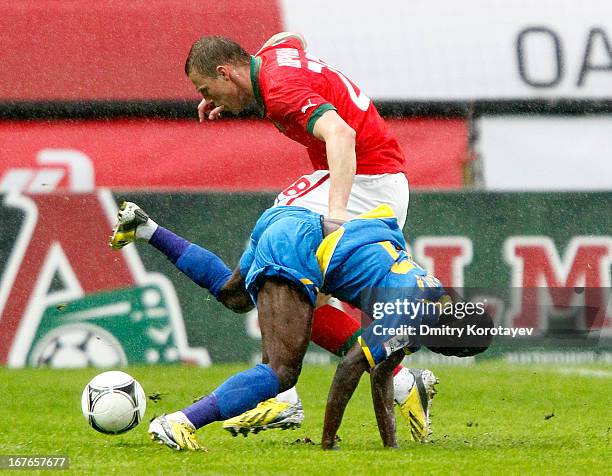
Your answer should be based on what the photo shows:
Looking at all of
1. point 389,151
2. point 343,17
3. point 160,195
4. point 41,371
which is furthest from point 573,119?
point 389,151

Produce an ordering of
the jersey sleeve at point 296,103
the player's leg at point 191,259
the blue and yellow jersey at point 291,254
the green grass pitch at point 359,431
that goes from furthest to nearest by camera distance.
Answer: the player's leg at point 191,259, the jersey sleeve at point 296,103, the blue and yellow jersey at point 291,254, the green grass pitch at point 359,431

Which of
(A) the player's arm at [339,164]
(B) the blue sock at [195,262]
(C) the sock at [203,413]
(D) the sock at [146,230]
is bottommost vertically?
(C) the sock at [203,413]

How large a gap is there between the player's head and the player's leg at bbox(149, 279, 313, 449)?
Answer: 1090 millimetres

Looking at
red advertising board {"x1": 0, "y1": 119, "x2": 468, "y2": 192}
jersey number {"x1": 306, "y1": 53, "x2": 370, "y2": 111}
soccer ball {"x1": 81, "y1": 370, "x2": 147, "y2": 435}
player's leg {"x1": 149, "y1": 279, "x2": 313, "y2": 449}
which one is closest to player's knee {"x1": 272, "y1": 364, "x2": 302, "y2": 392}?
player's leg {"x1": 149, "y1": 279, "x2": 313, "y2": 449}

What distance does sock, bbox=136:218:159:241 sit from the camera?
657 centimetres

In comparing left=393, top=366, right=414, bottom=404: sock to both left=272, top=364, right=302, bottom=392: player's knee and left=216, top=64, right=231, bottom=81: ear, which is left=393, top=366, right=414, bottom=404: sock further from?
left=216, top=64, right=231, bottom=81: ear

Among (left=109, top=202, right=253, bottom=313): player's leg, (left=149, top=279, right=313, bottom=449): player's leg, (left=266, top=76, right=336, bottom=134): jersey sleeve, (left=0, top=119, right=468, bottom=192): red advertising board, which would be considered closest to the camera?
(left=149, top=279, right=313, bottom=449): player's leg

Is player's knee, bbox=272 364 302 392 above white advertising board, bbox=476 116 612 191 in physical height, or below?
above

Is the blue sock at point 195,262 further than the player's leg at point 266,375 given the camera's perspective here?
Yes

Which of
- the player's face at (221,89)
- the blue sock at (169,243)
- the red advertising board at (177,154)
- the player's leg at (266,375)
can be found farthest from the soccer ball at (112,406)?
the red advertising board at (177,154)

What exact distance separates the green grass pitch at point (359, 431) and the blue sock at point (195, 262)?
0.72 metres

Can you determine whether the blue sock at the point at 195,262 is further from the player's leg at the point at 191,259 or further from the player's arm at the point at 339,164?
the player's arm at the point at 339,164

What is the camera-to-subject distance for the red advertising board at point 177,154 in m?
14.1

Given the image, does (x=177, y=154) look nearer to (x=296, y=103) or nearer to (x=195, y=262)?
(x=195, y=262)
